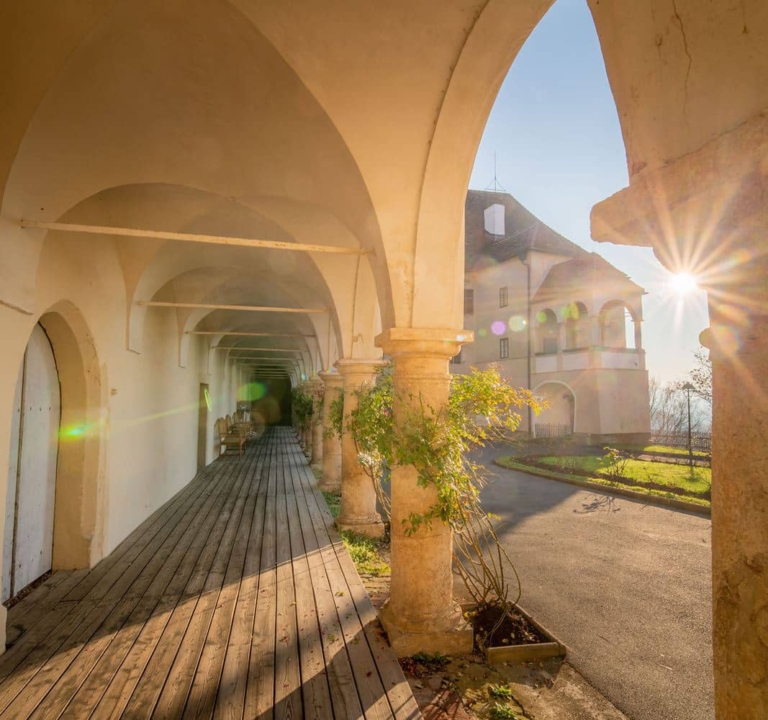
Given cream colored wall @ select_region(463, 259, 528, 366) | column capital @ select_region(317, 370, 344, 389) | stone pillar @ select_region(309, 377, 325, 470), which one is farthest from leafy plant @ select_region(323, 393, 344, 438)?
cream colored wall @ select_region(463, 259, 528, 366)

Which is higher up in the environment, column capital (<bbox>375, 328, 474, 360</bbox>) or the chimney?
the chimney

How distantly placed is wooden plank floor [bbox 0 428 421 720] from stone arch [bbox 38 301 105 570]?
31cm

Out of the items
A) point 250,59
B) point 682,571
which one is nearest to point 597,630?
point 682,571

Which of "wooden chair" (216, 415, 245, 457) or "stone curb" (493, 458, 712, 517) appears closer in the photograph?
"stone curb" (493, 458, 712, 517)

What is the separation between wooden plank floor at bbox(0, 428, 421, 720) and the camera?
2.83 m

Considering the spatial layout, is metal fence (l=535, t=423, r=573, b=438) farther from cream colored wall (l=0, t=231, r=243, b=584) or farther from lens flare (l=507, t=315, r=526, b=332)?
cream colored wall (l=0, t=231, r=243, b=584)

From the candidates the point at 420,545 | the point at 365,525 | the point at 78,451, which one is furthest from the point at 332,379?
the point at 420,545

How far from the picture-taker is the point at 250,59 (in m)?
3.57

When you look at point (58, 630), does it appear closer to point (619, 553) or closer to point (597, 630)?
point (597, 630)

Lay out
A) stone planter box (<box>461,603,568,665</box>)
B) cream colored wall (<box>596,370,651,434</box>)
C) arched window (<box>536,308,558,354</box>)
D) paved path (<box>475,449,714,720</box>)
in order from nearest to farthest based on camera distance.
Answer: paved path (<box>475,449,714,720</box>) < stone planter box (<box>461,603,568,665</box>) < cream colored wall (<box>596,370,651,434</box>) < arched window (<box>536,308,558,354</box>)

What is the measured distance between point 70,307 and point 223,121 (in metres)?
2.43

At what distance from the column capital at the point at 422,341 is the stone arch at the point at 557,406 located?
19.4 meters

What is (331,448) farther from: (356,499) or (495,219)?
(495,219)

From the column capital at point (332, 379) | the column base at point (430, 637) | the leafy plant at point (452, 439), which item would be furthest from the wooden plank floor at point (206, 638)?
the column capital at point (332, 379)
